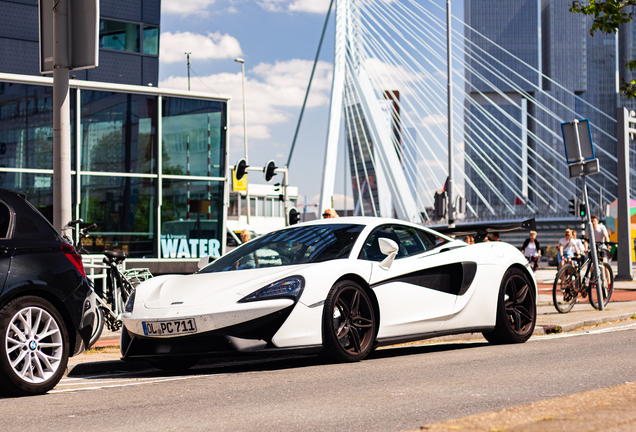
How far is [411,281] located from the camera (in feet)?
22.7

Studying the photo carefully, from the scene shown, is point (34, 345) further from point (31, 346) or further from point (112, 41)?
point (112, 41)

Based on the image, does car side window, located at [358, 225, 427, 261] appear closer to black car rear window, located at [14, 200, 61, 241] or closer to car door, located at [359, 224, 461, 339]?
car door, located at [359, 224, 461, 339]

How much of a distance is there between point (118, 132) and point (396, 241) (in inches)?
437

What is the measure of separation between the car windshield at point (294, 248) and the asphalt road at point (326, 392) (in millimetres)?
885

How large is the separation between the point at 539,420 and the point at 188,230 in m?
14.8

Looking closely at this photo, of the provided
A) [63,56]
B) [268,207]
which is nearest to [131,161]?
[63,56]

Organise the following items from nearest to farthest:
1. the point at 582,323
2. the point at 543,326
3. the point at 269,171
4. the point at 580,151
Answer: the point at 543,326, the point at 582,323, the point at 580,151, the point at 269,171

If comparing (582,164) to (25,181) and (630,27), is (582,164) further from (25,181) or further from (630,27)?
(630,27)

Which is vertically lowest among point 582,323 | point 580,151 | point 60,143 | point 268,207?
point 582,323

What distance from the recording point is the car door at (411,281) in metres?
6.64

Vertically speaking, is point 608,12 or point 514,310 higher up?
point 608,12

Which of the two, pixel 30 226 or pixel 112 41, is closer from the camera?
pixel 30 226

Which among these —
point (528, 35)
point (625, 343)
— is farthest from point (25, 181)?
point (528, 35)

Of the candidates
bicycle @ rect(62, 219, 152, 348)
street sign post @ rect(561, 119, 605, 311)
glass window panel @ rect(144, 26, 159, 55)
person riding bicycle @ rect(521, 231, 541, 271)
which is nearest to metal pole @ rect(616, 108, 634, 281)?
person riding bicycle @ rect(521, 231, 541, 271)
